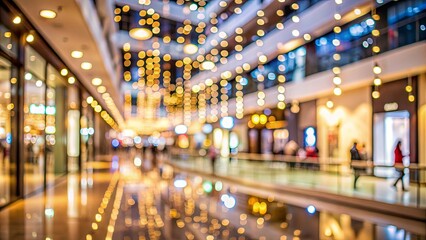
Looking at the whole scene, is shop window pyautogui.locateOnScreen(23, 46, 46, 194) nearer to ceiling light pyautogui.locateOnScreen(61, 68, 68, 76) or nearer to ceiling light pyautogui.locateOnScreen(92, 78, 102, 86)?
ceiling light pyautogui.locateOnScreen(61, 68, 68, 76)

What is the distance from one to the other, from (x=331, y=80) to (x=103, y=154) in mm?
31736

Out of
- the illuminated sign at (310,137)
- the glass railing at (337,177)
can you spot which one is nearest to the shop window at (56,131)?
the glass railing at (337,177)

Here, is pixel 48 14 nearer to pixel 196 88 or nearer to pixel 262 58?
pixel 262 58

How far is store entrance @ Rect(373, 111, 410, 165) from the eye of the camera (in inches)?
704

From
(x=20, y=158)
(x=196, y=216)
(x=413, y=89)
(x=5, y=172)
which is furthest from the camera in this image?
(x=413, y=89)

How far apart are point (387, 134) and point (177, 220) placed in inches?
462

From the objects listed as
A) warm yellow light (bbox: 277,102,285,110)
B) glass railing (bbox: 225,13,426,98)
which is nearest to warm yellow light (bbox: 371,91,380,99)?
glass railing (bbox: 225,13,426,98)

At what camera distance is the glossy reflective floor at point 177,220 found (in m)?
7.61

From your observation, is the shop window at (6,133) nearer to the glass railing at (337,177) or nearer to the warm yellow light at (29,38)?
the warm yellow light at (29,38)

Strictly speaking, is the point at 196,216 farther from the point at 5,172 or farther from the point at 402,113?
the point at 402,113

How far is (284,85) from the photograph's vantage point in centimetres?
2556

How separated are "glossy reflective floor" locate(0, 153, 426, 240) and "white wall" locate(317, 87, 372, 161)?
7550mm

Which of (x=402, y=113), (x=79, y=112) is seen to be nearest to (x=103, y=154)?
(x=79, y=112)

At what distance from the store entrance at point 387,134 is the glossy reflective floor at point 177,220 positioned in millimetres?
6941
